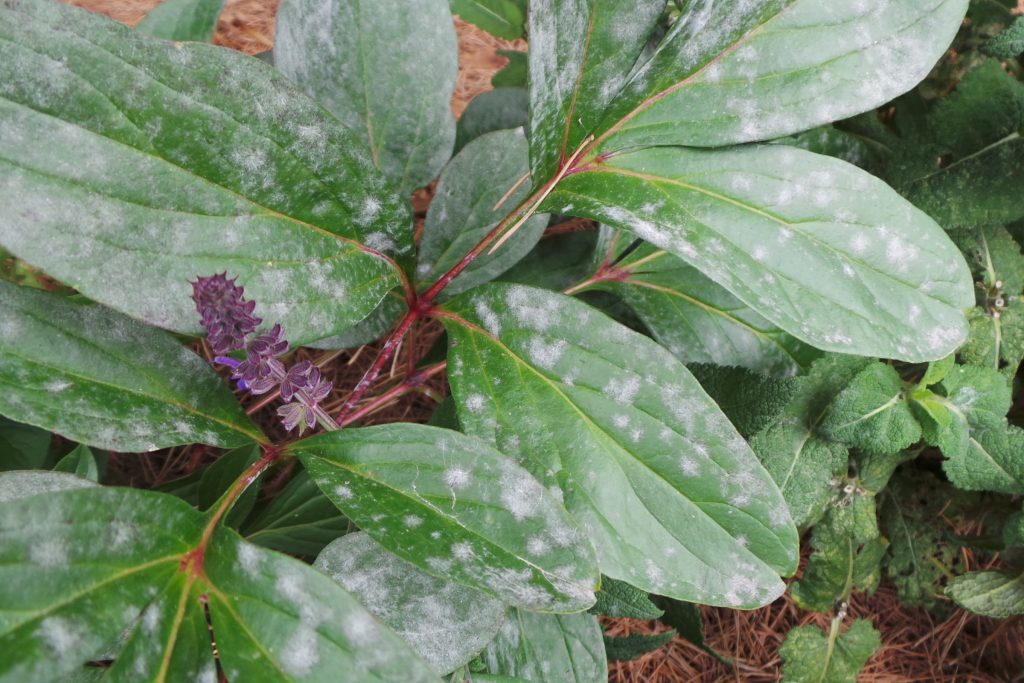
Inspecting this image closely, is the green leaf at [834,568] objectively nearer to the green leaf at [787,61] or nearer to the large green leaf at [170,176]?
the green leaf at [787,61]

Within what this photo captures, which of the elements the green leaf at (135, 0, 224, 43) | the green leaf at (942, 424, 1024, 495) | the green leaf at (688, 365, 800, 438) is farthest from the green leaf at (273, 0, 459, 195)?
the green leaf at (942, 424, 1024, 495)

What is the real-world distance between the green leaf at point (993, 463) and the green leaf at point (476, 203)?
754mm

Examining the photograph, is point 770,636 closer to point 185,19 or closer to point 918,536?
point 918,536

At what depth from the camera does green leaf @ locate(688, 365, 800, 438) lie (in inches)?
41.8

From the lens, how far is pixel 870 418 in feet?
3.84

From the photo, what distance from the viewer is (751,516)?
79 cm

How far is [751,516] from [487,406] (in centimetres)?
29

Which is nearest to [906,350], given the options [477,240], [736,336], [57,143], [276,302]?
[736,336]

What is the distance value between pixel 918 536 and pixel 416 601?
106 centimetres

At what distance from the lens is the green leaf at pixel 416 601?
842 mm

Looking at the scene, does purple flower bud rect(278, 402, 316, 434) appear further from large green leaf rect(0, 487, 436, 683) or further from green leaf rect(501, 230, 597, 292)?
green leaf rect(501, 230, 597, 292)

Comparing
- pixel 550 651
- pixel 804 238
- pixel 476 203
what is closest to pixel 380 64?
pixel 476 203

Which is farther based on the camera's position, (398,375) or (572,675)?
(398,375)

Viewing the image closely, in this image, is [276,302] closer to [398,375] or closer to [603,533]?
[603,533]
